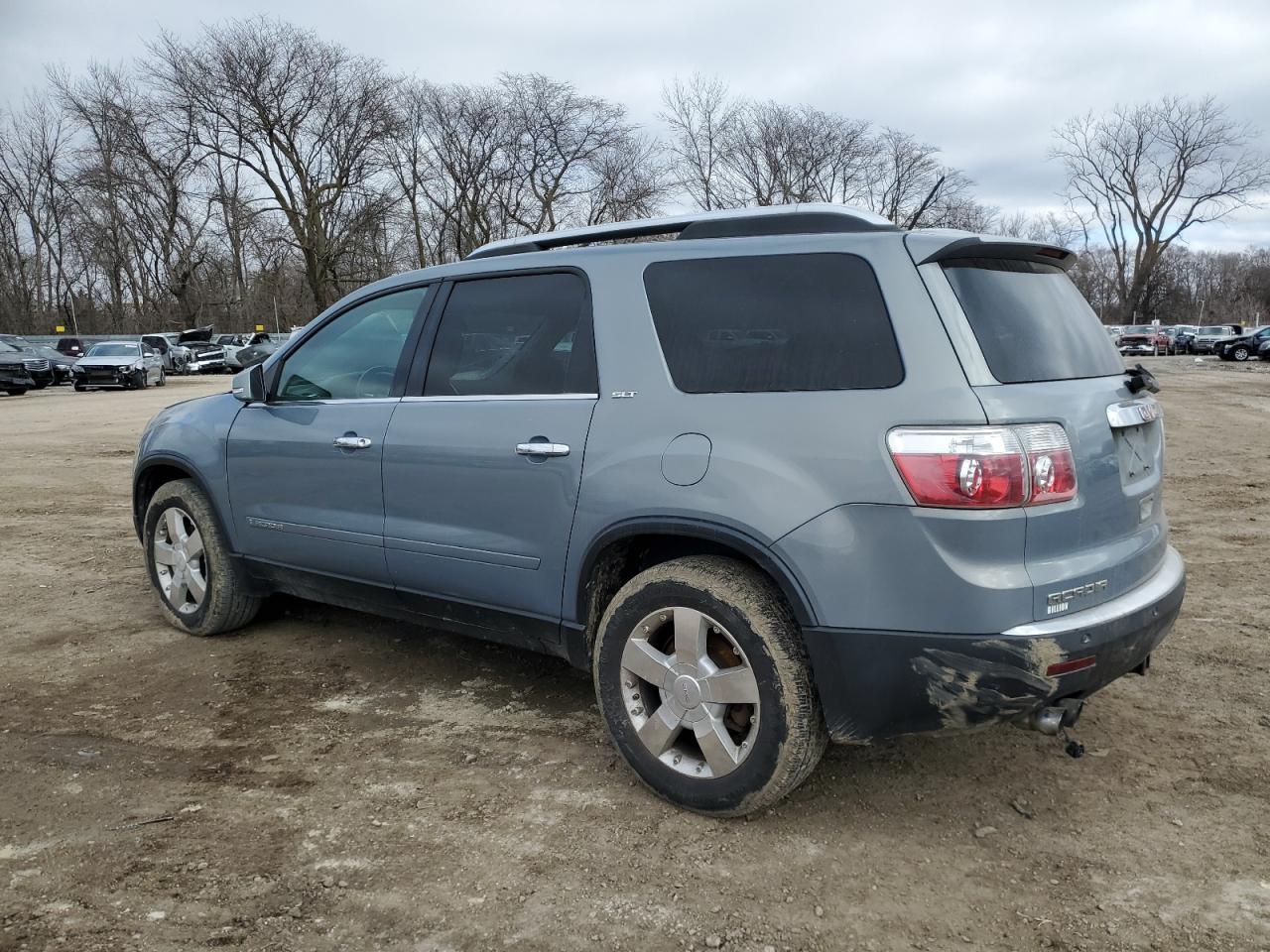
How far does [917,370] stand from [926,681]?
84 centimetres

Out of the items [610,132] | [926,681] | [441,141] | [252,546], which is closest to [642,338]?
[926,681]

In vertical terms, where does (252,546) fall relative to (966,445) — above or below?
below

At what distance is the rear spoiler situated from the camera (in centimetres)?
269

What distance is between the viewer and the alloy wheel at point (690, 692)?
110 inches

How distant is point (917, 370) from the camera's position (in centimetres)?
255

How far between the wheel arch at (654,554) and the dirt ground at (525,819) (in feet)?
2.07

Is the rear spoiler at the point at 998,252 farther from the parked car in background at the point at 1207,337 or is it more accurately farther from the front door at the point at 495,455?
the parked car in background at the point at 1207,337

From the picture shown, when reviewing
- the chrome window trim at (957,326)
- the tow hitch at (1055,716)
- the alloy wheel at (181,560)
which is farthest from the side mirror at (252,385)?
the tow hitch at (1055,716)

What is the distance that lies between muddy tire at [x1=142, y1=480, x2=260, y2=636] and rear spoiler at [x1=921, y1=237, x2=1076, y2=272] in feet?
11.4

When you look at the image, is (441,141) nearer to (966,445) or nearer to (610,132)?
(610,132)

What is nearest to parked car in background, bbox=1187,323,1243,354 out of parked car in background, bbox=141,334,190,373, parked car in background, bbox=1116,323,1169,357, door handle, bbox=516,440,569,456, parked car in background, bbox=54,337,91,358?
parked car in background, bbox=1116,323,1169,357

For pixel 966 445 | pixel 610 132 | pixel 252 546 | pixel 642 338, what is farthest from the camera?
pixel 610 132

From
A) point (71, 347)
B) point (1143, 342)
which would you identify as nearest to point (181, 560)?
point (71, 347)

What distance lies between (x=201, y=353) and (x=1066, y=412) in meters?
43.8
